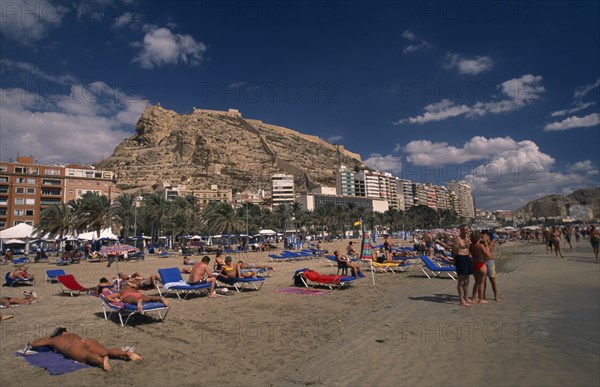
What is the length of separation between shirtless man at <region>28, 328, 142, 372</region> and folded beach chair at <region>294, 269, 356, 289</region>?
622cm

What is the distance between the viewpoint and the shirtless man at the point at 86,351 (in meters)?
4.66

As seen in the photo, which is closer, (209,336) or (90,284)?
(209,336)

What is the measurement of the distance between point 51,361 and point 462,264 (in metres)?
Answer: 7.45

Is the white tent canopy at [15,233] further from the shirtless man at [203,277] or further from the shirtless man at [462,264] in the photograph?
the shirtless man at [462,264]

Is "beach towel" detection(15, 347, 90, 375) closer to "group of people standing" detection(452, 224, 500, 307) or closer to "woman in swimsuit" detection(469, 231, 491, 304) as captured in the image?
"group of people standing" detection(452, 224, 500, 307)

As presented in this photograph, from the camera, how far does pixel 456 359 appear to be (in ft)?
14.5

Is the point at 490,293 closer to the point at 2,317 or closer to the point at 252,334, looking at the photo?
the point at 252,334

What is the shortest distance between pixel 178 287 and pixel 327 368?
6.27 meters

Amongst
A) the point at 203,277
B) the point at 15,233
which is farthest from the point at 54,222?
the point at 203,277

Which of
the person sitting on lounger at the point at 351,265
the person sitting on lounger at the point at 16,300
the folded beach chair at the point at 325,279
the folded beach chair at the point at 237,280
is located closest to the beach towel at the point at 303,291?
the folded beach chair at the point at 325,279

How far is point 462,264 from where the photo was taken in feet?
25.5

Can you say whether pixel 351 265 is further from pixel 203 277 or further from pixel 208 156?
pixel 208 156

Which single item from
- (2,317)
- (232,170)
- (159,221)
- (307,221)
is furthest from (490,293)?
(232,170)

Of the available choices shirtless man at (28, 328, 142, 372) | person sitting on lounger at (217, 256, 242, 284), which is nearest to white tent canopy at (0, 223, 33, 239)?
person sitting on lounger at (217, 256, 242, 284)
